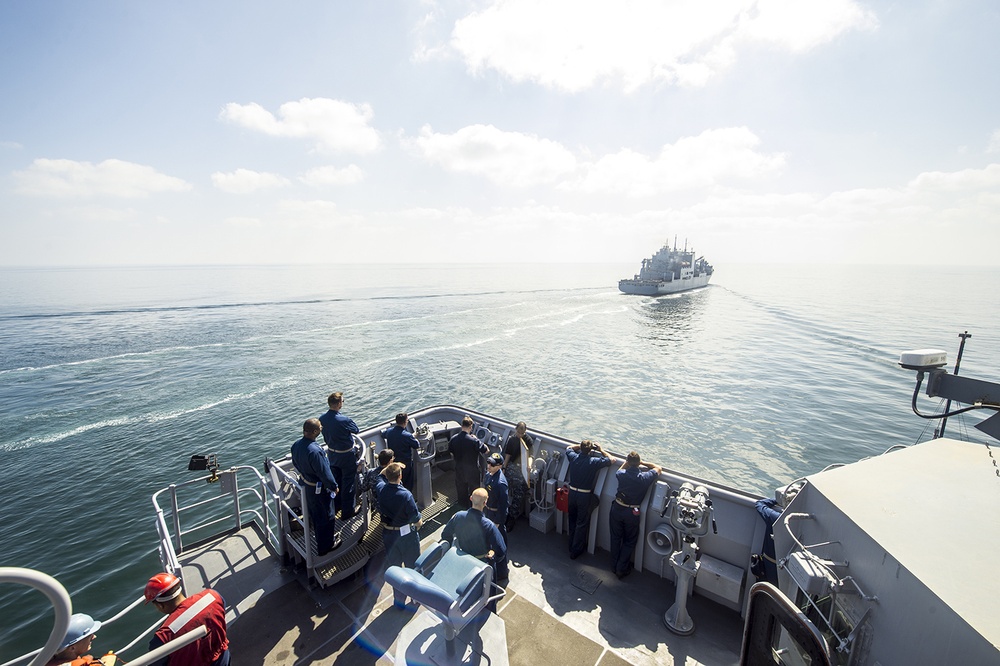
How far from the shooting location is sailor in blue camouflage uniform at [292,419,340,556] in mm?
5367

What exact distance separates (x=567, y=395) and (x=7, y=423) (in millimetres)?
27134

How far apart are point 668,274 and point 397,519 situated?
283 feet

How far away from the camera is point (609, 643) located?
4.96 meters

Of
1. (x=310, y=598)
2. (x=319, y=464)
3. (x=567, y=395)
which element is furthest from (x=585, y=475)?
(x=567, y=395)

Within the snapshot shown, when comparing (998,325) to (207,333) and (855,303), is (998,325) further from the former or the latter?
(207,333)

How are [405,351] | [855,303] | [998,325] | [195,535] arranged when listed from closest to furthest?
[195,535] < [405,351] < [998,325] < [855,303]

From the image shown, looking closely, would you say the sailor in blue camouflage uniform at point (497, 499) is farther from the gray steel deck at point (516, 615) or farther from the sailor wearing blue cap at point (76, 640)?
the sailor wearing blue cap at point (76, 640)

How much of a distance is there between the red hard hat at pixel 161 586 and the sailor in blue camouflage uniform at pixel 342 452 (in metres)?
2.77

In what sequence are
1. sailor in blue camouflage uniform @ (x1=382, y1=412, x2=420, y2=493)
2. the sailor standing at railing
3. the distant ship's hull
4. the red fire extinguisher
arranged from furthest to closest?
the distant ship's hull < the sailor standing at railing < sailor in blue camouflage uniform @ (x1=382, y1=412, x2=420, y2=493) < the red fire extinguisher

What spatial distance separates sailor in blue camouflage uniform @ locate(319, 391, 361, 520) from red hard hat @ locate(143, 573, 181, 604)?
9.08 feet

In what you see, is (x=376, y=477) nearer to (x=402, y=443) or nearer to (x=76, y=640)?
(x=402, y=443)

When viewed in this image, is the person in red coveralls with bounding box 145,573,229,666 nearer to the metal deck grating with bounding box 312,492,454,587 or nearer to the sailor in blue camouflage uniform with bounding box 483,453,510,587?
the metal deck grating with bounding box 312,492,454,587

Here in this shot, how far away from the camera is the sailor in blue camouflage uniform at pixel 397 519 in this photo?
525cm

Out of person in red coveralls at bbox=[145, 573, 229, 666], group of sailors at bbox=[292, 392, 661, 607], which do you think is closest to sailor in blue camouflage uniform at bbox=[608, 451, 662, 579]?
group of sailors at bbox=[292, 392, 661, 607]
